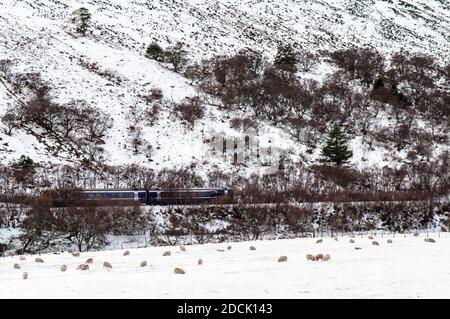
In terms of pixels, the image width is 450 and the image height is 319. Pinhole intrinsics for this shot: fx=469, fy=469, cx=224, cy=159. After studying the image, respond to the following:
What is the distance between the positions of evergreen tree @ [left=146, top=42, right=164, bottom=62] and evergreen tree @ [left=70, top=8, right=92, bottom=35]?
9.30 metres

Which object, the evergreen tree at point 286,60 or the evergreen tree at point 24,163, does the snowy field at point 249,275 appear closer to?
the evergreen tree at point 24,163

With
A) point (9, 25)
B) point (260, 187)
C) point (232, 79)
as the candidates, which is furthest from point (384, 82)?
point (9, 25)

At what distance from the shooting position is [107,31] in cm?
6281

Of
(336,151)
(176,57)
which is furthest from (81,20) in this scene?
(336,151)

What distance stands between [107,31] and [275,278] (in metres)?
61.4

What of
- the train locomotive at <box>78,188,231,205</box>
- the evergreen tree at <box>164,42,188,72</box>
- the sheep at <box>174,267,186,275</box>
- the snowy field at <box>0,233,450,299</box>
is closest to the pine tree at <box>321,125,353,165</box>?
the train locomotive at <box>78,188,231,205</box>

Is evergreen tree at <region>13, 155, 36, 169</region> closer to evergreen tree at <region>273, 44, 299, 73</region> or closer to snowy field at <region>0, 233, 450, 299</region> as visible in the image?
snowy field at <region>0, 233, 450, 299</region>

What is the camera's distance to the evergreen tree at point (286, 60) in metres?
60.0

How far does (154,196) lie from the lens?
34.8 meters

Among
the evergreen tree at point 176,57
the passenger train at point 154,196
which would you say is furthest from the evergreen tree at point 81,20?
the passenger train at point 154,196

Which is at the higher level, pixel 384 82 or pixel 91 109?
pixel 384 82

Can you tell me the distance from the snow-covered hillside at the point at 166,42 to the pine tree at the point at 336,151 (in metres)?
2.72

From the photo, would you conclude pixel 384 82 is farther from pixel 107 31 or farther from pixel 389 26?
pixel 107 31

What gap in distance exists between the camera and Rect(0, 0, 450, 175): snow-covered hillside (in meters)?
44.2
